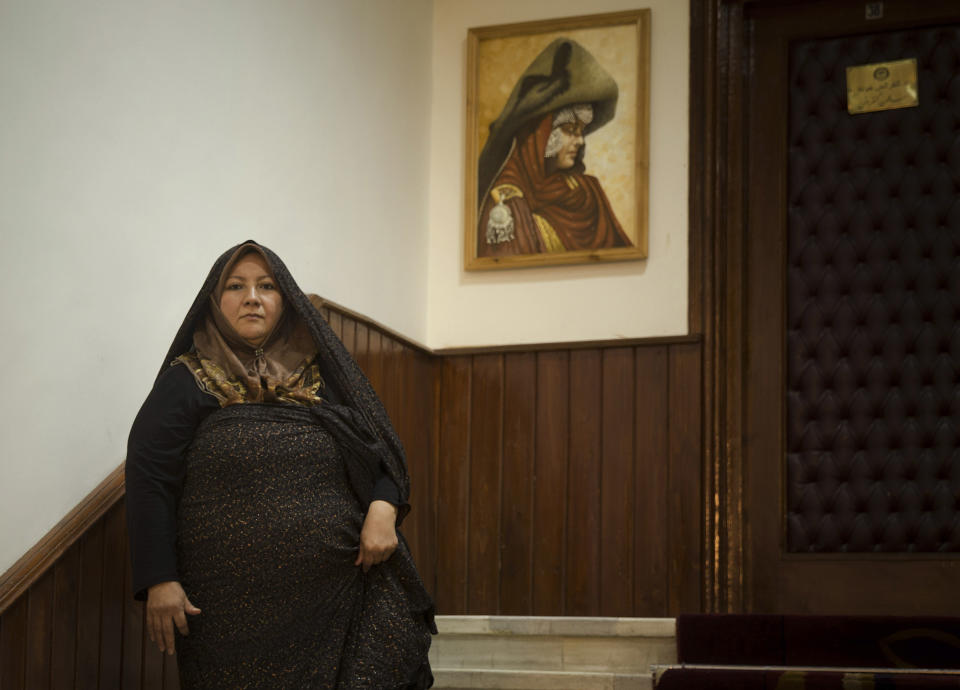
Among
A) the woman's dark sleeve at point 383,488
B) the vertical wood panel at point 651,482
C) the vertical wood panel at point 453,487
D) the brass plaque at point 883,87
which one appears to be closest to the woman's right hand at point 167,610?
the woman's dark sleeve at point 383,488

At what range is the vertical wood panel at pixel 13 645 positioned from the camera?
8.56 ft

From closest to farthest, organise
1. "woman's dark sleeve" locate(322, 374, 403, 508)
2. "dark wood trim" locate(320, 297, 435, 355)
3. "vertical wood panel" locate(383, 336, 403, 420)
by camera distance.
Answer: "woman's dark sleeve" locate(322, 374, 403, 508)
"dark wood trim" locate(320, 297, 435, 355)
"vertical wood panel" locate(383, 336, 403, 420)

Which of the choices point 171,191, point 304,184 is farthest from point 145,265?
point 304,184

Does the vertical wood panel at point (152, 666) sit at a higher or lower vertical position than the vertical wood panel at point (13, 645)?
lower

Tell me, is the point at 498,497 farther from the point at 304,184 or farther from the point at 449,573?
the point at 304,184

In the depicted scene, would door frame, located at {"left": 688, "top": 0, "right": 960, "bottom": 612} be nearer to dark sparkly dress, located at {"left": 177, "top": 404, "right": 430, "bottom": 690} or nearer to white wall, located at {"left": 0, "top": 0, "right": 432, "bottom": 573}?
white wall, located at {"left": 0, "top": 0, "right": 432, "bottom": 573}

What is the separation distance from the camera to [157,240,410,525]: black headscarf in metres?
2.87

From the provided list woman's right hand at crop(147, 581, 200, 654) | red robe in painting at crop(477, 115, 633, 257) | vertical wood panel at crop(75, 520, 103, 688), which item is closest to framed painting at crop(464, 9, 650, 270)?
red robe in painting at crop(477, 115, 633, 257)

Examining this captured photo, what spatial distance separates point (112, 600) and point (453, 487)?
82.6 inches

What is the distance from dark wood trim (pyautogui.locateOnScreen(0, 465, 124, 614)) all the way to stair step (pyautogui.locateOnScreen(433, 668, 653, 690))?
150cm

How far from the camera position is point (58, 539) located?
2816 millimetres

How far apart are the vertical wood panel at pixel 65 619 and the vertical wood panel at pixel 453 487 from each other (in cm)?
215

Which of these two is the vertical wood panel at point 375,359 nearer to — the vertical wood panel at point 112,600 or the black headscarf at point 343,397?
the black headscarf at point 343,397

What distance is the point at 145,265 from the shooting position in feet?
10.9
